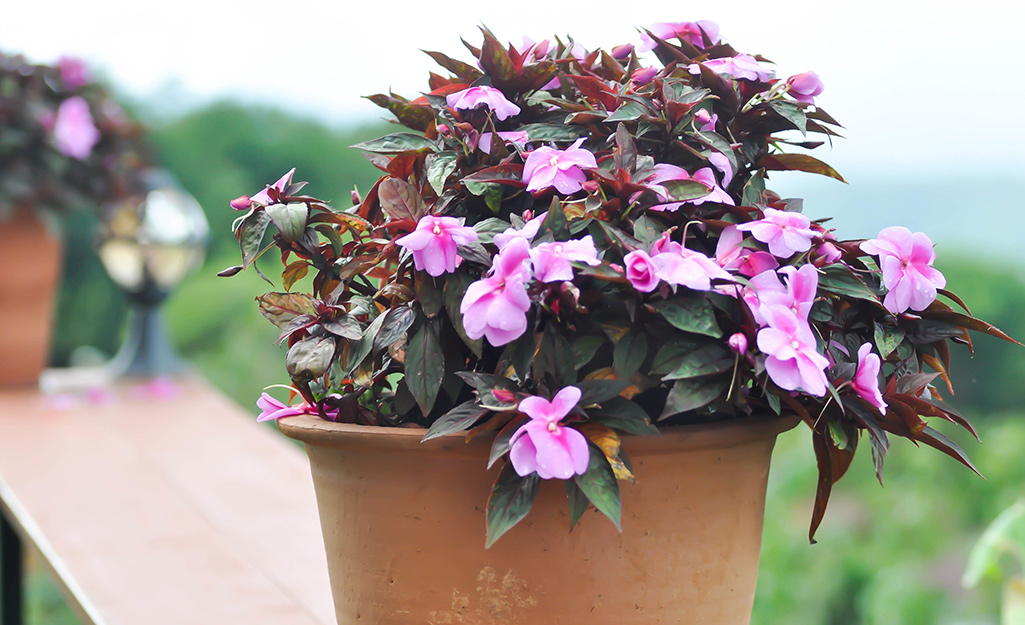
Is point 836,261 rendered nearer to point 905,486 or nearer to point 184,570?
point 184,570

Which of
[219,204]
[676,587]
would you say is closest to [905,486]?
[676,587]

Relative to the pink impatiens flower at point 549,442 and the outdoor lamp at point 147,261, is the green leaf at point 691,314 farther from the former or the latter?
the outdoor lamp at point 147,261

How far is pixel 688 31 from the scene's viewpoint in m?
0.65

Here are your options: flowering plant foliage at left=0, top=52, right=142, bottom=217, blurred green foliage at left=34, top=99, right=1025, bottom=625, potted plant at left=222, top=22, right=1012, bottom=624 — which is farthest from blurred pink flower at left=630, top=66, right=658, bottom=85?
flowering plant foliage at left=0, top=52, right=142, bottom=217

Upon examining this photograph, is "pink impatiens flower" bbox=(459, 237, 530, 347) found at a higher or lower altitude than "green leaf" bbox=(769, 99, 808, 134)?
lower

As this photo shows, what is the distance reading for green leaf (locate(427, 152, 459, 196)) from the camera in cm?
57

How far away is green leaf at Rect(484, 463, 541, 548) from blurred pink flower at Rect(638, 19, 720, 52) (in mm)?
334

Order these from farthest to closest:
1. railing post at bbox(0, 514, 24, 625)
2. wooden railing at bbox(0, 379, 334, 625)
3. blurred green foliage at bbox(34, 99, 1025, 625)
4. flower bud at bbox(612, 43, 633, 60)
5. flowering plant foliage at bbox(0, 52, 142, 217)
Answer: blurred green foliage at bbox(34, 99, 1025, 625) < flowering plant foliage at bbox(0, 52, 142, 217) < railing post at bbox(0, 514, 24, 625) < wooden railing at bbox(0, 379, 334, 625) < flower bud at bbox(612, 43, 633, 60)

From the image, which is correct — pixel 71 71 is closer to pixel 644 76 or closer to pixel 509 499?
pixel 644 76

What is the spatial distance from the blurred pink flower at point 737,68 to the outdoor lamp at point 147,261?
2.26 m

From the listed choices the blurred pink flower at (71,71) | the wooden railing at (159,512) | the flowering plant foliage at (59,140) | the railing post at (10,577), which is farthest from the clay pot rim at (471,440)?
the blurred pink flower at (71,71)

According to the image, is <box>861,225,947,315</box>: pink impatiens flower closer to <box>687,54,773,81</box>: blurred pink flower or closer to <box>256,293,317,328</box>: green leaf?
<box>687,54,773,81</box>: blurred pink flower

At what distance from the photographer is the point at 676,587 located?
564 mm

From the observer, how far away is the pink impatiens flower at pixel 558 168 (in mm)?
540
